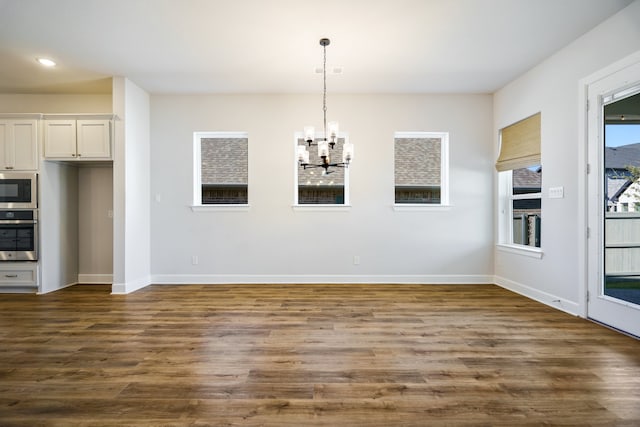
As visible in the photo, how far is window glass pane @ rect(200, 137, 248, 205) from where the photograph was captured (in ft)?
17.0

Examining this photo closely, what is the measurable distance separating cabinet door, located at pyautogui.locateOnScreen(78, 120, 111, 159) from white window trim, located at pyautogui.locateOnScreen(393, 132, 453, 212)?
411cm

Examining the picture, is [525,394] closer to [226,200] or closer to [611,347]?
[611,347]

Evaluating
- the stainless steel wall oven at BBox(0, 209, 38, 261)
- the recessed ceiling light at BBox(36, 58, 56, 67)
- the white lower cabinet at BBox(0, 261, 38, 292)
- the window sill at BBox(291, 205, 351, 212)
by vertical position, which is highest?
the recessed ceiling light at BBox(36, 58, 56, 67)

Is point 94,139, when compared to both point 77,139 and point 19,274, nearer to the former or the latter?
point 77,139

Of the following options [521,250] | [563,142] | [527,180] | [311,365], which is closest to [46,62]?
[311,365]

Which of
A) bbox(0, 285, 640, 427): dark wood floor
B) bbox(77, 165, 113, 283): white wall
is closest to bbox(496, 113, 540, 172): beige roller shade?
bbox(0, 285, 640, 427): dark wood floor

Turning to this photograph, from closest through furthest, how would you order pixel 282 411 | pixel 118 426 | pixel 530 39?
pixel 118 426
pixel 282 411
pixel 530 39

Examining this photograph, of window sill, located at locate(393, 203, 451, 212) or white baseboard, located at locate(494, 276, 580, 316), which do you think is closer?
white baseboard, located at locate(494, 276, 580, 316)

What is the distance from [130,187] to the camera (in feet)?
15.0

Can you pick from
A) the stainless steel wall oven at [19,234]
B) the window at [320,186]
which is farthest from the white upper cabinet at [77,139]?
the window at [320,186]

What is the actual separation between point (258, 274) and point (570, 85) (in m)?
4.58

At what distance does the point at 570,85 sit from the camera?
3.55m

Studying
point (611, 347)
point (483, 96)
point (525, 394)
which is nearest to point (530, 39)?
point (483, 96)

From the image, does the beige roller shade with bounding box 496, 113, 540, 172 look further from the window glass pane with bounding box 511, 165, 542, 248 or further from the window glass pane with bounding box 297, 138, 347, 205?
the window glass pane with bounding box 297, 138, 347, 205
